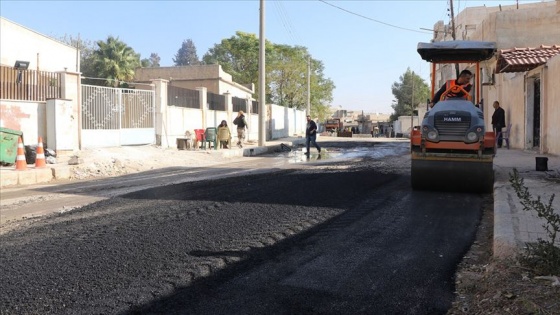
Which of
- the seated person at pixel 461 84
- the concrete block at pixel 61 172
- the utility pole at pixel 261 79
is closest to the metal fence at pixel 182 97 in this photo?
the utility pole at pixel 261 79

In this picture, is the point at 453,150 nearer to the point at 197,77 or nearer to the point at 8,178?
the point at 8,178

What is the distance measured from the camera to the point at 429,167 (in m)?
7.75

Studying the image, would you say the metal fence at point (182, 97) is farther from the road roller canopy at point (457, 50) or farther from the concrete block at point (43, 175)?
the road roller canopy at point (457, 50)

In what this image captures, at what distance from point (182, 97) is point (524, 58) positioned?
555 inches

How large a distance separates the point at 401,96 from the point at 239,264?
75.4 meters

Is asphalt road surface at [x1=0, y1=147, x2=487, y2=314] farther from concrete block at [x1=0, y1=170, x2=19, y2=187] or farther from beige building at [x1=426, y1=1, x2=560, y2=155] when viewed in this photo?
beige building at [x1=426, y1=1, x2=560, y2=155]

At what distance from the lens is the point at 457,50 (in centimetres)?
862

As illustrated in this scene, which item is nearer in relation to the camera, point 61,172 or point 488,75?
point 61,172

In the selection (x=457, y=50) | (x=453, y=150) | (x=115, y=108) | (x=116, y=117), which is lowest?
(x=453, y=150)

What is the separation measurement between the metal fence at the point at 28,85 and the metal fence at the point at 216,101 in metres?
9.90

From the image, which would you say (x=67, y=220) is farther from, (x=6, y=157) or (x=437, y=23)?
(x=437, y=23)

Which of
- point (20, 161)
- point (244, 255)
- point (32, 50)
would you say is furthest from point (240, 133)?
point (244, 255)

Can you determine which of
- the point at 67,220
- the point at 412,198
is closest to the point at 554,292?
the point at 412,198

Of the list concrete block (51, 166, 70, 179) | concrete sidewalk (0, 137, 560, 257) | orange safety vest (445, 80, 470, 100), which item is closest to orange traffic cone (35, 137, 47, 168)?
concrete sidewalk (0, 137, 560, 257)
